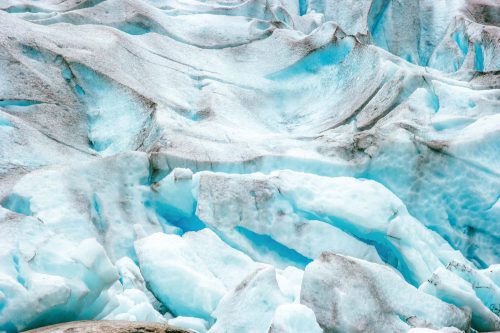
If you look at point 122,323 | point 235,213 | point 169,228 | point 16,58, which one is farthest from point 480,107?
point 16,58

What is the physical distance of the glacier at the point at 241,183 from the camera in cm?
393

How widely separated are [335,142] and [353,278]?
7.46 ft

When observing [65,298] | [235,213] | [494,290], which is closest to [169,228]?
[235,213]

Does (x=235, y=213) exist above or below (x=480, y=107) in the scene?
below

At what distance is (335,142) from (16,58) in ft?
13.3

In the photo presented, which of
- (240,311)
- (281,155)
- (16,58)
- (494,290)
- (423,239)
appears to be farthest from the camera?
(16,58)

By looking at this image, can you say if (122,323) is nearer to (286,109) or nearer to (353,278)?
(353,278)

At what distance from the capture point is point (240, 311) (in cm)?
388

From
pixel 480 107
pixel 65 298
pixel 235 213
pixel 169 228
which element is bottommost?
pixel 169 228

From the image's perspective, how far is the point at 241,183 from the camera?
17.4 ft

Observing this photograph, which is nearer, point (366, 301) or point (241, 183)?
point (366, 301)

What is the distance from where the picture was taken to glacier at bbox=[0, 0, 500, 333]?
3928 mm

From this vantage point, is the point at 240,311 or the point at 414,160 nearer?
the point at 240,311

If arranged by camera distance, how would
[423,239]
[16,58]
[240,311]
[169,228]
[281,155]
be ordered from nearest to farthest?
[240,311]
[423,239]
[169,228]
[281,155]
[16,58]
